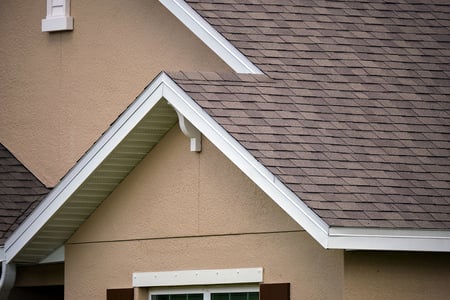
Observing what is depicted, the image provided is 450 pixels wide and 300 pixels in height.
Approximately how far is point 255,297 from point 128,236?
1750mm

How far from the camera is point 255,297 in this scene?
13.6 m

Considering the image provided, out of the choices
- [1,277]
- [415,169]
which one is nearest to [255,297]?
[415,169]

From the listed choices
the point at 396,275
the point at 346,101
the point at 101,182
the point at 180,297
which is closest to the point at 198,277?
the point at 180,297

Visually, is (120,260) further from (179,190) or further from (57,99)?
(57,99)

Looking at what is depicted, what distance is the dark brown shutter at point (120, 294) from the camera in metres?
14.5

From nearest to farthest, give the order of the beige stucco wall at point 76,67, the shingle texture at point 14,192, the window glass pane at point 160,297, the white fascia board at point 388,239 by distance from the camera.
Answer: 1. the white fascia board at point 388,239
2. the window glass pane at point 160,297
3. the shingle texture at point 14,192
4. the beige stucco wall at point 76,67

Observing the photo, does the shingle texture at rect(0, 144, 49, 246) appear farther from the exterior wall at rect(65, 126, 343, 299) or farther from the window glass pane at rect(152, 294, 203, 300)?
the window glass pane at rect(152, 294, 203, 300)

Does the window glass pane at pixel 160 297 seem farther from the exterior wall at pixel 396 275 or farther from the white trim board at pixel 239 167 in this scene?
the exterior wall at pixel 396 275

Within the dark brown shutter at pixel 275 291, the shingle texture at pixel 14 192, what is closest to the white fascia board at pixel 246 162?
the dark brown shutter at pixel 275 291

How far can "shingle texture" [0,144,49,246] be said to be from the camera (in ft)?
50.3

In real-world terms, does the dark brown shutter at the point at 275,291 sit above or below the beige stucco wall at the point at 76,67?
below

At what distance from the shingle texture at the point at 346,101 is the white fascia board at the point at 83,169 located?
0.41 meters

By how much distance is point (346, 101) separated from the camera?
14234mm

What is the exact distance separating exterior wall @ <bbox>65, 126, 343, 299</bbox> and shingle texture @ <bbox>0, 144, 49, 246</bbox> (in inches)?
26.9
